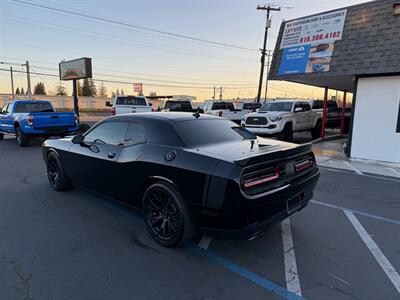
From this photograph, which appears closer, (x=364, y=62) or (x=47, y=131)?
(x=364, y=62)

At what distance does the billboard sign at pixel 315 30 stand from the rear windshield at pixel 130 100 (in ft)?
26.8

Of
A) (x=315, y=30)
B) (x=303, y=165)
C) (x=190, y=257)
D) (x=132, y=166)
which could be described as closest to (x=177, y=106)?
(x=315, y=30)

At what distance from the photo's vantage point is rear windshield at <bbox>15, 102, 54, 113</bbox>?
12.3 meters

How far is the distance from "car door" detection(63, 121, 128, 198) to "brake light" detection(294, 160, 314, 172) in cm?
235

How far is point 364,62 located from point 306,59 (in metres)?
1.86

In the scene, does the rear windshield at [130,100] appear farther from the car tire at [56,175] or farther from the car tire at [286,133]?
the car tire at [56,175]

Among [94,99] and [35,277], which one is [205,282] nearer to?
[35,277]

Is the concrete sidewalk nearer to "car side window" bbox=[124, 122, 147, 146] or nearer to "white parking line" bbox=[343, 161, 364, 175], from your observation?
"white parking line" bbox=[343, 161, 364, 175]

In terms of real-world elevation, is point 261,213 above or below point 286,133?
above

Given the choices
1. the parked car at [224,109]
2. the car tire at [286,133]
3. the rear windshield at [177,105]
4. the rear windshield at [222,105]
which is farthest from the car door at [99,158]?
the rear windshield at [222,105]

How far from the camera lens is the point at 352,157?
976 centimetres

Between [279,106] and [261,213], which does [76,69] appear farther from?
[261,213]

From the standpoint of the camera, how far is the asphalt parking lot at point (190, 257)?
110 inches

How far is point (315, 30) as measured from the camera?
33.2 feet
